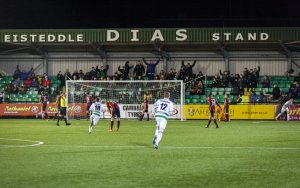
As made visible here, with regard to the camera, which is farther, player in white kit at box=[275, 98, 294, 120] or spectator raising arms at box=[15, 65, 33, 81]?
spectator raising arms at box=[15, 65, 33, 81]

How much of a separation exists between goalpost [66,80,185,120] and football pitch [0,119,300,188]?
1790 cm

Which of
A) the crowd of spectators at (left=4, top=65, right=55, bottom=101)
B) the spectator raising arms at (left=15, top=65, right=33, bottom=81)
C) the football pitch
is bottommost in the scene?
the football pitch

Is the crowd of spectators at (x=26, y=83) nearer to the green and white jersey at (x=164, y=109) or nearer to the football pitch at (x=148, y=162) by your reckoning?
the football pitch at (x=148, y=162)

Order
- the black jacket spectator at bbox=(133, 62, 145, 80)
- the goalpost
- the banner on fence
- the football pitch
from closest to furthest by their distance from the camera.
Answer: the football pitch, the banner on fence, the goalpost, the black jacket spectator at bbox=(133, 62, 145, 80)

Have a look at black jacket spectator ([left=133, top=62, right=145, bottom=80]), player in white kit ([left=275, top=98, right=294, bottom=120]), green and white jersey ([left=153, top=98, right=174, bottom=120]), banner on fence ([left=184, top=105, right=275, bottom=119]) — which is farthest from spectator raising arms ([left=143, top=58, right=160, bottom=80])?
green and white jersey ([left=153, top=98, right=174, bottom=120])

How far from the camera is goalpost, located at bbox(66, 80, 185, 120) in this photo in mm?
41656

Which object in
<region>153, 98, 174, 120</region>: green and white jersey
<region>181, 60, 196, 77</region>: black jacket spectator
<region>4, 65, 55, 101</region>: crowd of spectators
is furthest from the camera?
<region>4, 65, 55, 101</region>: crowd of spectators

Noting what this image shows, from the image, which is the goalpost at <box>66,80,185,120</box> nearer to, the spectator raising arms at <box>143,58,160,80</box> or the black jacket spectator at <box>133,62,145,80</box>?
the black jacket spectator at <box>133,62,145,80</box>

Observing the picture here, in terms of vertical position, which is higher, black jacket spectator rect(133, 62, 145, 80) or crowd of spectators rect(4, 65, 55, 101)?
black jacket spectator rect(133, 62, 145, 80)

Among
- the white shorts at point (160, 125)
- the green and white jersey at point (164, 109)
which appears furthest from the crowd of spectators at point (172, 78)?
the white shorts at point (160, 125)
